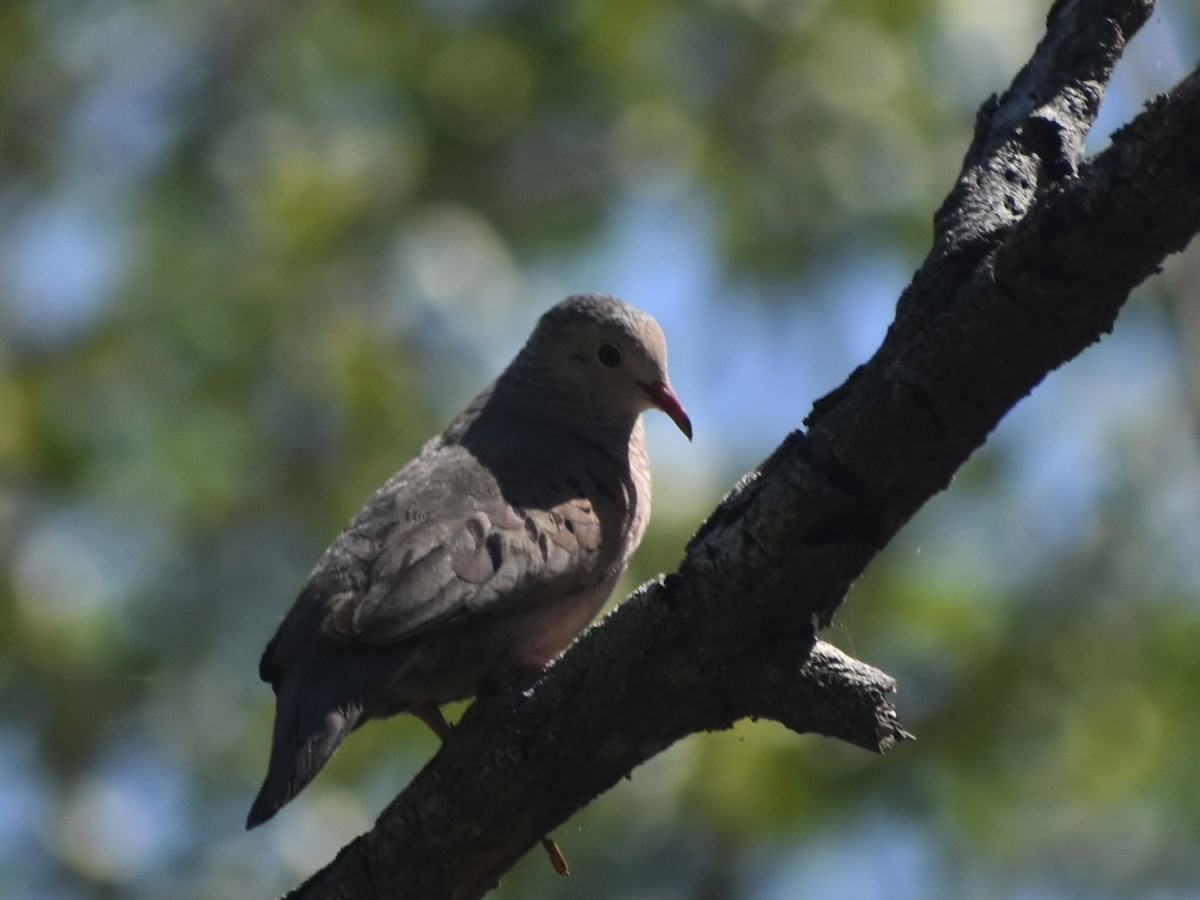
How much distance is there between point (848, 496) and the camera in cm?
298

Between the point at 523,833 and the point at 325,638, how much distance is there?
0.75 meters

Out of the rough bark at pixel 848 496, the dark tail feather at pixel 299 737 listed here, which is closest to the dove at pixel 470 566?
the dark tail feather at pixel 299 737

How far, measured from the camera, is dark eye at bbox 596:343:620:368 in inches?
205

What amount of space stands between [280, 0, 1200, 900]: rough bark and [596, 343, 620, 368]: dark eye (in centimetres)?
188

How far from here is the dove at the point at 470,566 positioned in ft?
12.4

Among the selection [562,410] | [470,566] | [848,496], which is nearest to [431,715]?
[470,566]

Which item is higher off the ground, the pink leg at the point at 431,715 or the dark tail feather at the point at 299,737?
the pink leg at the point at 431,715

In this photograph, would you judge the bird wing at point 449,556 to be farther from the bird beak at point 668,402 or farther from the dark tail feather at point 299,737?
the bird beak at point 668,402

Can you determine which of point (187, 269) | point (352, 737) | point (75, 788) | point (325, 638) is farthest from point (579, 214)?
point (325, 638)

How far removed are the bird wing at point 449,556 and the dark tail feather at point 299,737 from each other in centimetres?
17

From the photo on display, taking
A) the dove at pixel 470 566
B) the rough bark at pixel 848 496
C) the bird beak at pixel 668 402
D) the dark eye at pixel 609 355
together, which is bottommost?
the rough bark at pixel 848 496

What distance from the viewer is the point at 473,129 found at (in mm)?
7848

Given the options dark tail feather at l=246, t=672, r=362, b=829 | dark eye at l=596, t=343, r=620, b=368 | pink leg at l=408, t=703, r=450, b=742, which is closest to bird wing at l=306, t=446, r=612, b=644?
dark tail feather at l=246, t=672, r=362, b=829

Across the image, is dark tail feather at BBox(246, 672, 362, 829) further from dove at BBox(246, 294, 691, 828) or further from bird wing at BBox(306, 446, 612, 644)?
bird wing at BBox(306, 446, 612, 644)
